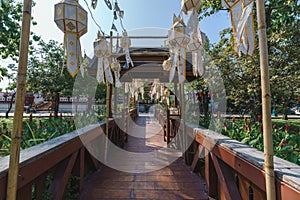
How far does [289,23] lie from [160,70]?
282 cm

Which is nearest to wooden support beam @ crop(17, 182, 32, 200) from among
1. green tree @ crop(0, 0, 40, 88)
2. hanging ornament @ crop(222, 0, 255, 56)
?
hanging ornament @ crop(222, 0, 255, 56)

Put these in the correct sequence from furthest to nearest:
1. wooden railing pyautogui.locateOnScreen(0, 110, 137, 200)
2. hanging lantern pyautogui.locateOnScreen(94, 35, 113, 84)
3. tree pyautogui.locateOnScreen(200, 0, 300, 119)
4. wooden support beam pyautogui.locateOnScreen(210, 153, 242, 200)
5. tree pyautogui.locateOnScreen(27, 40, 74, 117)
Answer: tree pyautogui.locateOnScreen(27, 40, 74, 117)
tree pyautogui.locateOnScreen(200, 0, 300, 119)
hanging lantern pyautogui.locateOnScreen(94, 35, 113, 84)
wooden support beam pyautogui.locateOnScreen(210, 153, 242, 200)
wooden railing pyautogui.locateOnScreen(0, 110, 137, 200)

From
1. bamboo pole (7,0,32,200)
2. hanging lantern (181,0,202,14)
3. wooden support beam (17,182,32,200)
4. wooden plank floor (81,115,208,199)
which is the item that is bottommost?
wooden plank floor (81,115,208,199)

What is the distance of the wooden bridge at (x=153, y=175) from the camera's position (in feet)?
3.38

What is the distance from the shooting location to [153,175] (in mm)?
2629

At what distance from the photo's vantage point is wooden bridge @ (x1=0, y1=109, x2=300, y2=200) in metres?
1.03

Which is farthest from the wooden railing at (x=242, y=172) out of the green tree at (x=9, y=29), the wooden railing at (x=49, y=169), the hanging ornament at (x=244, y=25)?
the green tree at (x=9, y=29)

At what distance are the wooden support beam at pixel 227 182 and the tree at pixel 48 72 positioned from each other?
7034 mm

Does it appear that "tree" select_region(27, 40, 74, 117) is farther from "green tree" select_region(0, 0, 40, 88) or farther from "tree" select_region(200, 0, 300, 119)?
"tree" select_region(200, 0, 300, 119)

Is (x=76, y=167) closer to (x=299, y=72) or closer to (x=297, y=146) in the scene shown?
(x=297, y=146)

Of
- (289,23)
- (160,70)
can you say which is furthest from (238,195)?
(289,23)

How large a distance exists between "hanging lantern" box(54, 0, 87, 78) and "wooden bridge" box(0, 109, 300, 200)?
0.67m

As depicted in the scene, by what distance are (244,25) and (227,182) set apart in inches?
49.8

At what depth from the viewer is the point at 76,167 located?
209 cm
